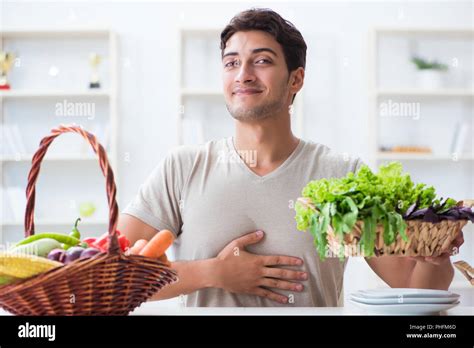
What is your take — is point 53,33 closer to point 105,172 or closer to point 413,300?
point 105,172

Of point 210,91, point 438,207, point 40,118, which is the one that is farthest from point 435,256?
point 40,118

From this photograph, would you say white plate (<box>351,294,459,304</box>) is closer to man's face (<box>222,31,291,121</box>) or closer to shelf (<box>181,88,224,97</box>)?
man's face (<box>222,31,291,121</box>)

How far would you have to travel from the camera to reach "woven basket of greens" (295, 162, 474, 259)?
123 cm

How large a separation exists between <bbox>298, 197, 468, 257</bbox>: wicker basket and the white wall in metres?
2.87

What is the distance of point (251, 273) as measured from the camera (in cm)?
180

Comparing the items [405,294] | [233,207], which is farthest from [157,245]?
[233,207]

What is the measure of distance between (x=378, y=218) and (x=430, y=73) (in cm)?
303

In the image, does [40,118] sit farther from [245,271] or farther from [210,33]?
[245,271]

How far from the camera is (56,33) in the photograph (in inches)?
159

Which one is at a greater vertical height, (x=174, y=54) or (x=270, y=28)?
(x=174, y=54)

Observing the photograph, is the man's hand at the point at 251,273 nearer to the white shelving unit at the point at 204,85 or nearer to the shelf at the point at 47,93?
the white shelving unit at the point at 204,85

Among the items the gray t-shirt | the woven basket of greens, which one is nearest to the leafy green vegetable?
the woven basket of greens

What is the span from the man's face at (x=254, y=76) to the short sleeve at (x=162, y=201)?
0.26 metres

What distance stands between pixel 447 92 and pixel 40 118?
2.45 m
